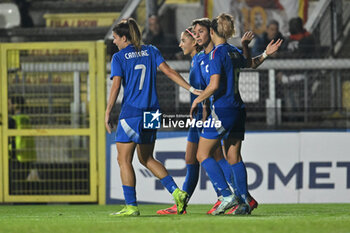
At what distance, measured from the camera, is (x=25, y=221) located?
23.6ft

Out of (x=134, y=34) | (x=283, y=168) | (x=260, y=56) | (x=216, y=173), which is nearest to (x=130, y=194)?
(x=216, y=173)

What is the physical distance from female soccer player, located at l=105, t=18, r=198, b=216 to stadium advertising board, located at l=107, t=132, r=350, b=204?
9.59 feet

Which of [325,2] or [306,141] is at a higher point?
[325,2]

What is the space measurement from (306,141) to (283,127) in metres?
0.41

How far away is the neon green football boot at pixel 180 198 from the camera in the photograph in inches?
294

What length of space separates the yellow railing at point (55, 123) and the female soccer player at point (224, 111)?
10.5 ft

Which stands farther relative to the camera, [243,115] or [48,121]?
[48,121]

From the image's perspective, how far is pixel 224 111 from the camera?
757 centimetres

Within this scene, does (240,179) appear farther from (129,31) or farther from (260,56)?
(129,31)

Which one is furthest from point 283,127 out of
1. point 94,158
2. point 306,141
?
point 94,158

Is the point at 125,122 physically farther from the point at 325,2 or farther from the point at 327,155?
the point at 325,2

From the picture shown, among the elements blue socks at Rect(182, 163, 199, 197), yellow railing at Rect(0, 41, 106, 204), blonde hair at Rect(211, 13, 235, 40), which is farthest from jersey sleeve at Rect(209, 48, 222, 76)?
yellow railing at Rect(0, 41, 106, 204)

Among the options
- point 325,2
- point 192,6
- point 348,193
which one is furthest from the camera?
point 192,6

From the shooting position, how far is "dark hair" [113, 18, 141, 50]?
7523 millimetres
